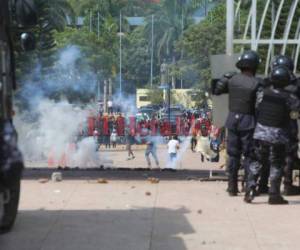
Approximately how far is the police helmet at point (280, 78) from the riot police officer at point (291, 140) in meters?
0.12

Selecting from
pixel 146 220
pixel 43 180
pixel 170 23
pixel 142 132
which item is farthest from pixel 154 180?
pixel 170 23

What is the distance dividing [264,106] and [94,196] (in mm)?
2402

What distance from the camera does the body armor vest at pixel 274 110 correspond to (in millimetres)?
8852

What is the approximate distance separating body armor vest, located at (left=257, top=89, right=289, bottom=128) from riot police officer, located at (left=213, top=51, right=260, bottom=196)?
414 millimetres

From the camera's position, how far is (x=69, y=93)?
35.8 meters

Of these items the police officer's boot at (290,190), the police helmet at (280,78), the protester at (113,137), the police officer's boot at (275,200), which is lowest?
the protester at (113,137)

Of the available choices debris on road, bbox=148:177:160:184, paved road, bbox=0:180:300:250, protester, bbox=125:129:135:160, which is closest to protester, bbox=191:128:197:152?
protester, bbox=125:129:135:160

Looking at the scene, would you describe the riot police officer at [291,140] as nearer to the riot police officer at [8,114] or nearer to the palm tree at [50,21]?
the riot police officer at [8,114]

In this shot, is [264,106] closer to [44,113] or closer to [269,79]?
[269,79]

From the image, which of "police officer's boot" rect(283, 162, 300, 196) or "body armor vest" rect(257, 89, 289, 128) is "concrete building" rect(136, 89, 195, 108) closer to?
"police officer's boot" rect(283, 162, 300, 196)

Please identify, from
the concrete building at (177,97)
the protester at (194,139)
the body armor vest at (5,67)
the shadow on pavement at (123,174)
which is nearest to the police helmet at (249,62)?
the shadow on pavement at (123,174)

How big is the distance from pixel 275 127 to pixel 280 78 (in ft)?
1.87

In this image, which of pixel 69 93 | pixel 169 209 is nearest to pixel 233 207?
pixel 169 209

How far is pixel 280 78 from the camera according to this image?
8781mm
